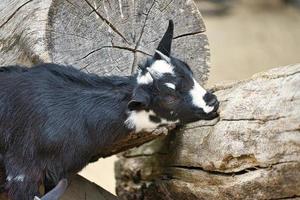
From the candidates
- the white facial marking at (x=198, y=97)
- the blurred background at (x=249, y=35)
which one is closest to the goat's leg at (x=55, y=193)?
the white facial marking at (x=198, y=97)

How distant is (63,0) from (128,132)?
614mm

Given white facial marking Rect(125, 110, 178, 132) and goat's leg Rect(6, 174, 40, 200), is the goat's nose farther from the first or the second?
goat's leg Rect(6, 174, 40, 200)

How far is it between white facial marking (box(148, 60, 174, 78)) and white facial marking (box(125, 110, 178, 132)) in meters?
0.15

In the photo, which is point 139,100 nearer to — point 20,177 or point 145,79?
point 145,79

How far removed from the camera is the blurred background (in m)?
5.80

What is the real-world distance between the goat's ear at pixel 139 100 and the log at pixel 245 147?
386 mm

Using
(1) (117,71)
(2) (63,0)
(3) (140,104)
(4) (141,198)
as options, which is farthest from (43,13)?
(4) (141,198)

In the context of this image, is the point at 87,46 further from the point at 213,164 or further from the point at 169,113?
the point at 213,164

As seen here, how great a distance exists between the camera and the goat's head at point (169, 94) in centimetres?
250

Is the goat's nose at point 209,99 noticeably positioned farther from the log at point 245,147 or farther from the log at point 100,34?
the log at point 100,34

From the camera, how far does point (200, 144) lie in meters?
2.79

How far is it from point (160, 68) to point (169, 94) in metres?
0.11

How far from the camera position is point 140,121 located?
2562mm

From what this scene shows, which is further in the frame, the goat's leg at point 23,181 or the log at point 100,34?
the log at point 100,34
